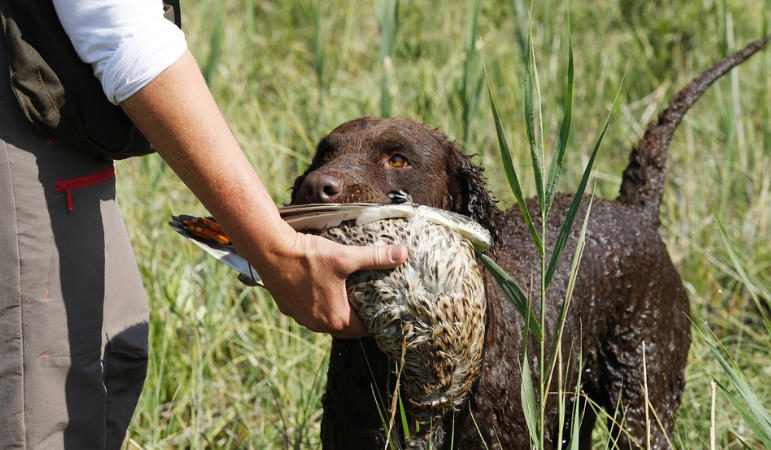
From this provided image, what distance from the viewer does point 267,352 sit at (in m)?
3.63

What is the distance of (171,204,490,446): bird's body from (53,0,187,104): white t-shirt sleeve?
501 millimetres

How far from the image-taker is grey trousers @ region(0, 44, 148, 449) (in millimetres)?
1946

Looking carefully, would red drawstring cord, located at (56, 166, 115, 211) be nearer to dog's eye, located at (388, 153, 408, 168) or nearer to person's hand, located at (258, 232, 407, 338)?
person's hand, located at (258, 232, 407, 338)

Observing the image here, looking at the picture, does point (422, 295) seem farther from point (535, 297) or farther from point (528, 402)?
point (535, 297)

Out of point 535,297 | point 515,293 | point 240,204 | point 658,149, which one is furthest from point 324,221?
point 658,149

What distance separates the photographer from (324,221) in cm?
A: 207

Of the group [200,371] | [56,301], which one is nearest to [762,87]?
[200,371]

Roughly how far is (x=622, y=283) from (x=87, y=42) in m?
2.14

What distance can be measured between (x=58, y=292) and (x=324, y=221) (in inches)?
25.0

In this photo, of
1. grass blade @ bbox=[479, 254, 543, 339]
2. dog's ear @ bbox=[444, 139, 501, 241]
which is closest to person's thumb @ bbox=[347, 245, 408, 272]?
grass blade @ bbox=[479, 254, 543, 339]

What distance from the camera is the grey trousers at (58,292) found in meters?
1.95

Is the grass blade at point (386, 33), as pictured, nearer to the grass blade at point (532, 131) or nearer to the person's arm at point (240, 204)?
the grass blade at point (532, 131)

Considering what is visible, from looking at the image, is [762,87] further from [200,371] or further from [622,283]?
[200,371]

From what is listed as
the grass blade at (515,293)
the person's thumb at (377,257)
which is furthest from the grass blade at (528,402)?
the person's thumb at (377,257)
